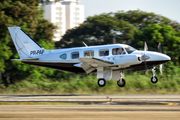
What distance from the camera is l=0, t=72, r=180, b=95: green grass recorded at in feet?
67.1

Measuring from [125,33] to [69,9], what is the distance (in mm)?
84458

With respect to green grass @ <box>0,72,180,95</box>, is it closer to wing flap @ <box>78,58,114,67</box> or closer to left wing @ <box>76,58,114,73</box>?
left wing @ <box>76,58,114,73</box>

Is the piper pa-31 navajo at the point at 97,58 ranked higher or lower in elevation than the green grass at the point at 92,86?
higher

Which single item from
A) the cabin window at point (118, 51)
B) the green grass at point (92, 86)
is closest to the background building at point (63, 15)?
the green grass at point (92, 86)

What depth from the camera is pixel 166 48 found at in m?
24.8

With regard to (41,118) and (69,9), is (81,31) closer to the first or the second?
(41,118)

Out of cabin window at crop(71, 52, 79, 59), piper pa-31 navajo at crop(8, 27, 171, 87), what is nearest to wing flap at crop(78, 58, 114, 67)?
piper pa-31 navajo at crop(8, 27, 171, 87)

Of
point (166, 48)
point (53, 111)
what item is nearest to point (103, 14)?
point (166, 48)

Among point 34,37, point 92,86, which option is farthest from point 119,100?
point 34,37

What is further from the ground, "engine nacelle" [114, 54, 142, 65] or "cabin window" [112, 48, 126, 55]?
"cabin window" [112, 48, 126, 55]

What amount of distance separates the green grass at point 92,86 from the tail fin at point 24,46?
3503 millimetres

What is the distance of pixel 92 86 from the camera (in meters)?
21.5

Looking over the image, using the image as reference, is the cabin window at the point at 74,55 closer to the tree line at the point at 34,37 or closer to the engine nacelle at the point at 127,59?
the engine nacelle at the point at 127,59

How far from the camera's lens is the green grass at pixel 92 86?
67.1 ft
